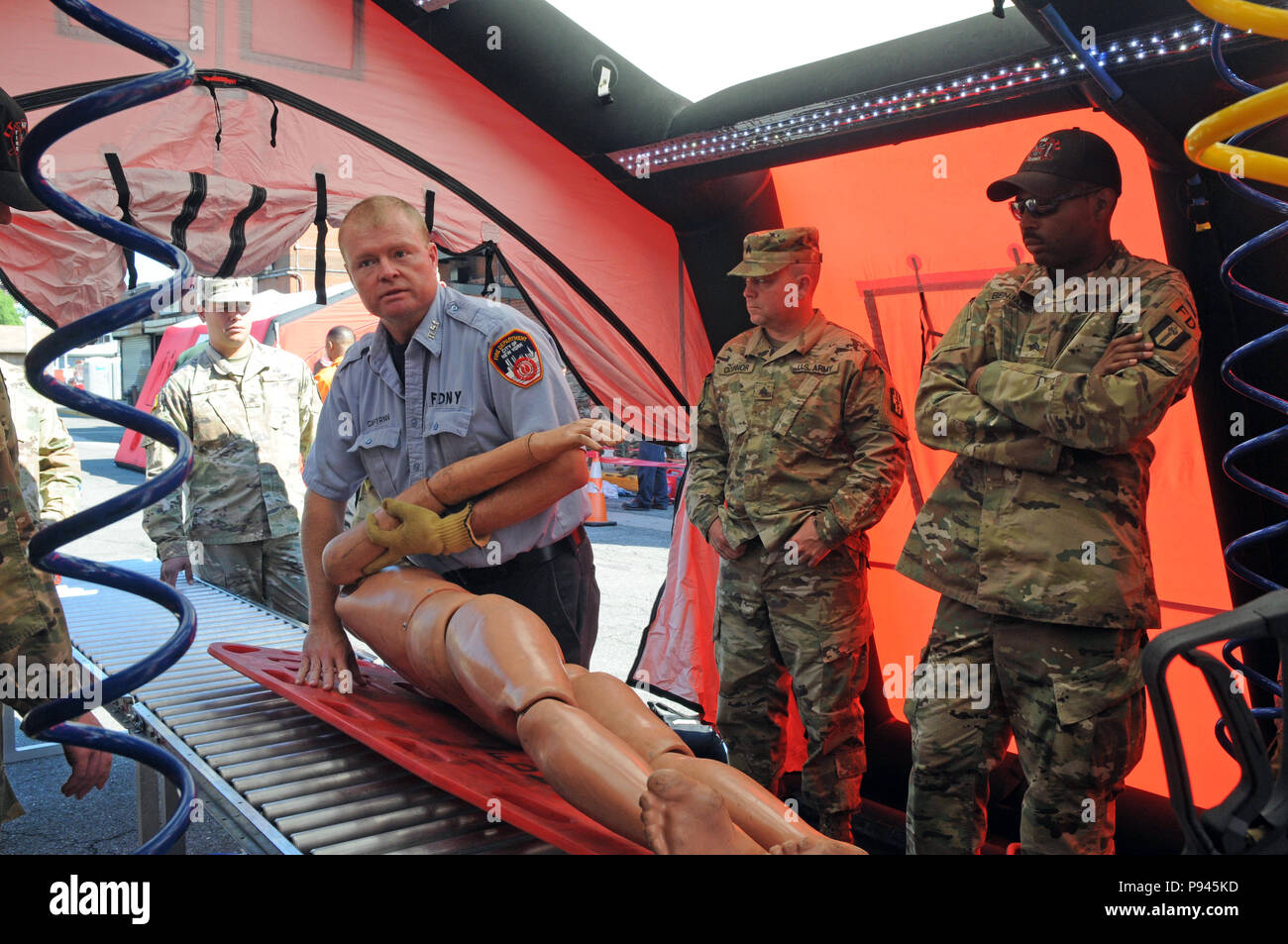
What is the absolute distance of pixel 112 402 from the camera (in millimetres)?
1337

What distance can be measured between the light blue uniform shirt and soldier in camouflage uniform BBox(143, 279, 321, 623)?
80.9 inches

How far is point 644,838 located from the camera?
148cm

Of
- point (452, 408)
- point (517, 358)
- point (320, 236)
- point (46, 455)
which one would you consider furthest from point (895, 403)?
point (46, 455)

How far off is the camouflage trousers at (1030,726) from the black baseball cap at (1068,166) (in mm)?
1125

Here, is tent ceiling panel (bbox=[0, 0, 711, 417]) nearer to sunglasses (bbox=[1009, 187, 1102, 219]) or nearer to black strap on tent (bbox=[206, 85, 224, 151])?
black strap on tent (bbox=[206, 85, 224, 151])

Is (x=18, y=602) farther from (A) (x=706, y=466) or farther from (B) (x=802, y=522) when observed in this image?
(A) (x=706, y=466)

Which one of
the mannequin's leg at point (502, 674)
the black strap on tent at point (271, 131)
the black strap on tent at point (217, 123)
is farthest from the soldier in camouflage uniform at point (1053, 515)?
the black strap on tent at point (217, 123)

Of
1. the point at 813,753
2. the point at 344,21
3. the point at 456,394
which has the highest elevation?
the point at 344,21

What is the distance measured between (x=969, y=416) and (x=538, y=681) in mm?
1372

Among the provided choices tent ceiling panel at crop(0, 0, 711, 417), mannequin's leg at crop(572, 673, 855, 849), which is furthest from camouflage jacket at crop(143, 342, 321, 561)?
mannequin's leg at crop(572, 673, 855, 849)

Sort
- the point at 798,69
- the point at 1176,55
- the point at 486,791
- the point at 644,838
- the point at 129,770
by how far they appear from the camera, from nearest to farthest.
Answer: the point at 644,838
the point at 486,791
the point at 1176,55
the point at 798,69
the point at 129,770

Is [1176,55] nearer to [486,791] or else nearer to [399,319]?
[399,319]

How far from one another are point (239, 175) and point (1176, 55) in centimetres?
343

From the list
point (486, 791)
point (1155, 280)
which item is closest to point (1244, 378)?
point (1155, 280)
